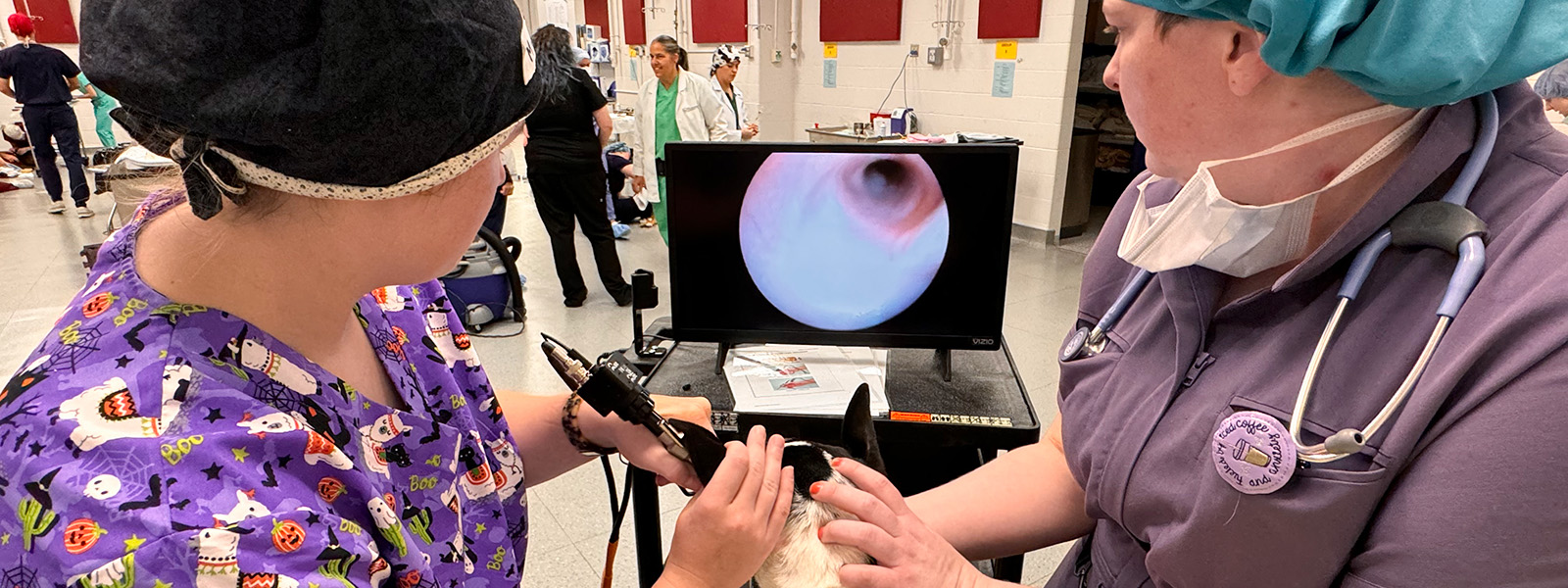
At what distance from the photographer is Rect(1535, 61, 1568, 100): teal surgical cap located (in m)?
3.35

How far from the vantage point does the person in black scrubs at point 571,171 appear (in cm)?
426

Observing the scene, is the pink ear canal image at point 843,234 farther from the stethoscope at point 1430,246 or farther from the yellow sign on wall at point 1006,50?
the yellow sign on wall at point 1006,50

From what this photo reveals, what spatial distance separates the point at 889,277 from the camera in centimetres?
157

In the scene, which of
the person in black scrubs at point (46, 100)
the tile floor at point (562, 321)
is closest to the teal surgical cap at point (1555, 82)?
the tile floor at point (562, 321)

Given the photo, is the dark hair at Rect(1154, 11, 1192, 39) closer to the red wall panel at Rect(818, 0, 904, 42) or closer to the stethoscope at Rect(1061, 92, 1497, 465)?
the stethoscope at Rect(1061, 92, 1497, 465)

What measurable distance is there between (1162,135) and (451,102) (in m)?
0.74

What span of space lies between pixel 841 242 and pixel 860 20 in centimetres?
556

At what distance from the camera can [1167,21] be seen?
31.4 inches

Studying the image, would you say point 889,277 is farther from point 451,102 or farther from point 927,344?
point 451,102

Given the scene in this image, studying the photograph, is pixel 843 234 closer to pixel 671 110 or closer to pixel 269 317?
pixel 269 317

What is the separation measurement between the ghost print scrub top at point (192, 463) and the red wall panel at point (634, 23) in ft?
30.3

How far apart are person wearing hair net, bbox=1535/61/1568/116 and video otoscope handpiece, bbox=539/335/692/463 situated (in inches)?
167

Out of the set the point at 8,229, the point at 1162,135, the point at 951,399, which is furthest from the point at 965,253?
the point at 8,229

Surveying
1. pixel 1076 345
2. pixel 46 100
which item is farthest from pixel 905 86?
pixel 46 100
